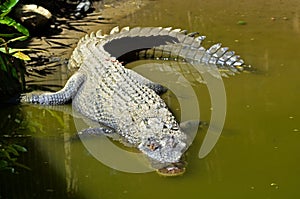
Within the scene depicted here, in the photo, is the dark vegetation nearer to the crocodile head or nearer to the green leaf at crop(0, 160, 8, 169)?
the green leaf at crop(0, 160, 8, 169)

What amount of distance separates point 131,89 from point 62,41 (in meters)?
2.07

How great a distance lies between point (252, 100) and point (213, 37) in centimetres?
180

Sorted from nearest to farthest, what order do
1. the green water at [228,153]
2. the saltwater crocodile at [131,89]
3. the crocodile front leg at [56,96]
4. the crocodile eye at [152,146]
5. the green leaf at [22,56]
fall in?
the green water at [228,153]
the crocodile eye at [152,146]
the saltwater crocodile at [131,89]
the green leaf at [22,56]
the crocodile front leg at [56,96]

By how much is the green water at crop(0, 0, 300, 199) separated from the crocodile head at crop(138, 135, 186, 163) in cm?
12

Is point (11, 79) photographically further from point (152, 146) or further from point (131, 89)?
point (152, 146)

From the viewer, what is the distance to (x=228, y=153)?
4.77 meters

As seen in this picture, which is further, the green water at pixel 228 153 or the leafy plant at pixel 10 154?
the leafy plant at pixel 10 154

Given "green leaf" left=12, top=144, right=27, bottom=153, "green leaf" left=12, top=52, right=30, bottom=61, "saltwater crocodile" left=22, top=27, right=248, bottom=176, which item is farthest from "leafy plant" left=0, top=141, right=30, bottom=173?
"green leaf" left=12, top=52, right=30, bottom=61

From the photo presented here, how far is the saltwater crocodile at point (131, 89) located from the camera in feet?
16.1

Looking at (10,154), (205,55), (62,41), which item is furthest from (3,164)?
(62,41)

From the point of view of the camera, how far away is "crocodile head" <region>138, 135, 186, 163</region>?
4.64 metres

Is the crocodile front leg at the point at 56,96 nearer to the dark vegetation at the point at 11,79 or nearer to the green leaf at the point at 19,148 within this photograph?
the dark vegetation at the point at 11,79

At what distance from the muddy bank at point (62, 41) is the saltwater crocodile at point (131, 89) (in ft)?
0.86

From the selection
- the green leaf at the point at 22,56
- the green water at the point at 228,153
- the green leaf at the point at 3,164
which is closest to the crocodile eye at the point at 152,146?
the green water at the point at 228,153
